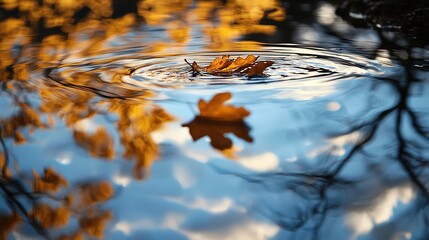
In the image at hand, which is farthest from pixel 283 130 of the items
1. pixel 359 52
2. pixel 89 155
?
pixel 359 52

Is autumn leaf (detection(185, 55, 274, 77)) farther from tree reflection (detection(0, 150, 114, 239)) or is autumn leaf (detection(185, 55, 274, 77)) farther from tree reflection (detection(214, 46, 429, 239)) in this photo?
tree reflection (detection(0, 150, 114, 239))

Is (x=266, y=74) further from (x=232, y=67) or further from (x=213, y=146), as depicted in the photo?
(x=213, y=146)

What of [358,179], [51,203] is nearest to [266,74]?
[358,179]

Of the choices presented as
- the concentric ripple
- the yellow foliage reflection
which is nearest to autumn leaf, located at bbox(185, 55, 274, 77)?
the concentric ripple

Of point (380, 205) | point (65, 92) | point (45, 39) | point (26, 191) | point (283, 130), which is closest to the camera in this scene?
point (380, 205)

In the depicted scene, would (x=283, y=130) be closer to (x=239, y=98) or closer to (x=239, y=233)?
(x=239, y=98)
